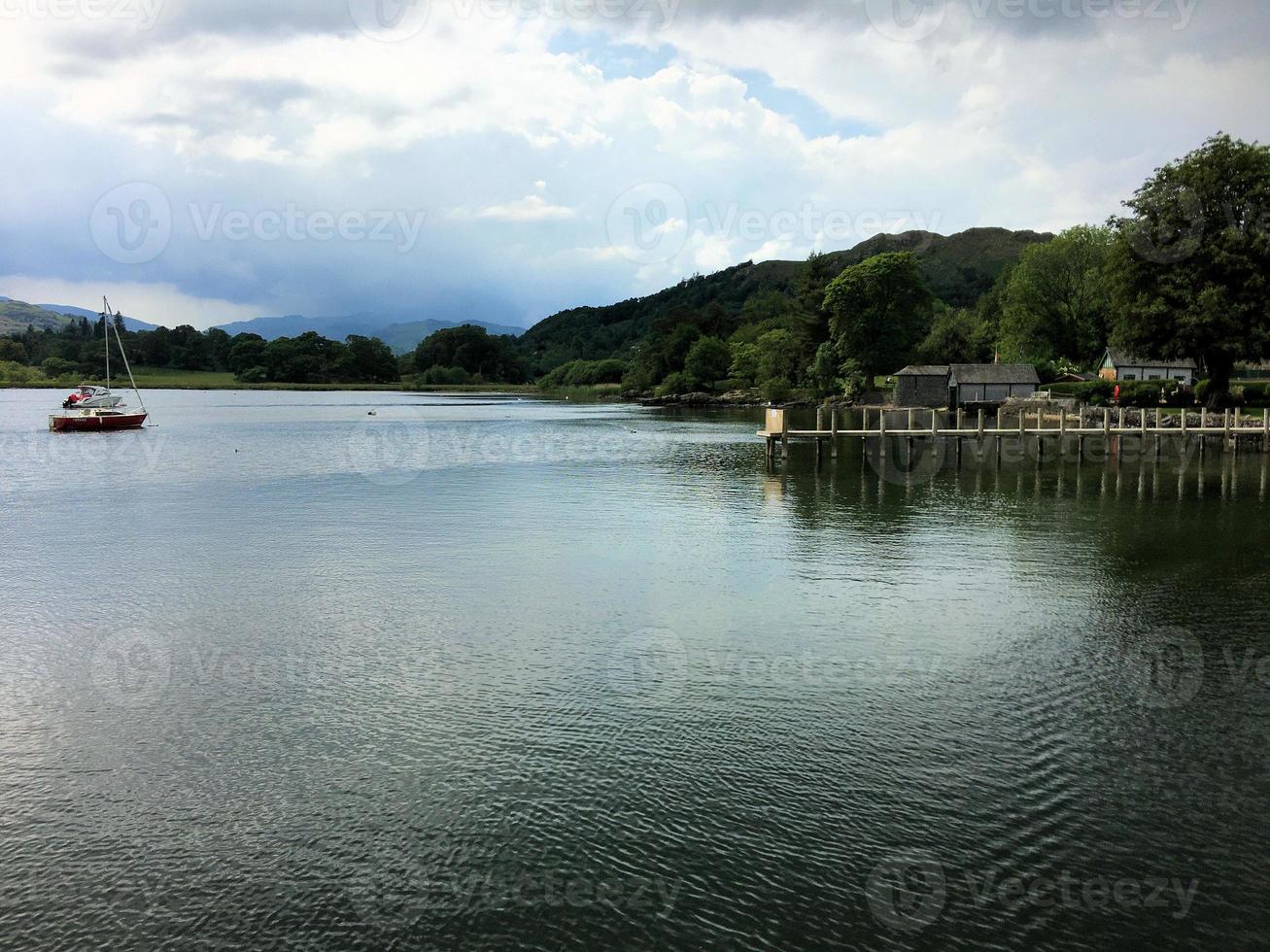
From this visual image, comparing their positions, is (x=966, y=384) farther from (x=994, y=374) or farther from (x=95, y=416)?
(x=95, y=416)

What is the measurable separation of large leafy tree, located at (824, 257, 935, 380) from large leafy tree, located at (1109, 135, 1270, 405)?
38062 mm

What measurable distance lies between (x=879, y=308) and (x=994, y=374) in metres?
17.9

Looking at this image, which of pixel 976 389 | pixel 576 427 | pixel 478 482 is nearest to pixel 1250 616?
pixel 478 482

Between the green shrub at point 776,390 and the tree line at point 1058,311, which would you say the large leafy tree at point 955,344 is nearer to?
the tree line at point 1058,311

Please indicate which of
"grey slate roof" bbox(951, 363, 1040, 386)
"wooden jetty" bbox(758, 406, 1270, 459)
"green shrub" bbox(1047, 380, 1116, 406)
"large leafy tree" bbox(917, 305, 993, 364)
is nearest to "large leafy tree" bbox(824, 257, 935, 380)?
"large leafy tree" bbox(917, 305, 993, 364)

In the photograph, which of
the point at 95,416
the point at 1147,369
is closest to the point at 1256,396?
the point at 1147,369

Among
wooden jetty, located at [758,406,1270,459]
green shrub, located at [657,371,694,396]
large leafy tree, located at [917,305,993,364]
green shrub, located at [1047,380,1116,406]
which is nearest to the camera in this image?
wooden jetty, located at [758,406,1270,459]

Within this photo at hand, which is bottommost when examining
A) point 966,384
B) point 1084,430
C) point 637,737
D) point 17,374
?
point 637,737

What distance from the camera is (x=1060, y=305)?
96500mm

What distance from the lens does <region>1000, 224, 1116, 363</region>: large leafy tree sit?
314ft

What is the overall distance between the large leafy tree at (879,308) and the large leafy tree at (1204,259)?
38.1 meters

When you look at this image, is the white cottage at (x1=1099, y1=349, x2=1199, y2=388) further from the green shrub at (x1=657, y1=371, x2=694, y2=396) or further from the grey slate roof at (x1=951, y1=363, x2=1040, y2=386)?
the green shrub at (x1=657, y1=371, x2=694, y2=396)

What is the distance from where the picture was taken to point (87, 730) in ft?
40.1

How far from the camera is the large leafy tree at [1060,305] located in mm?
95750
